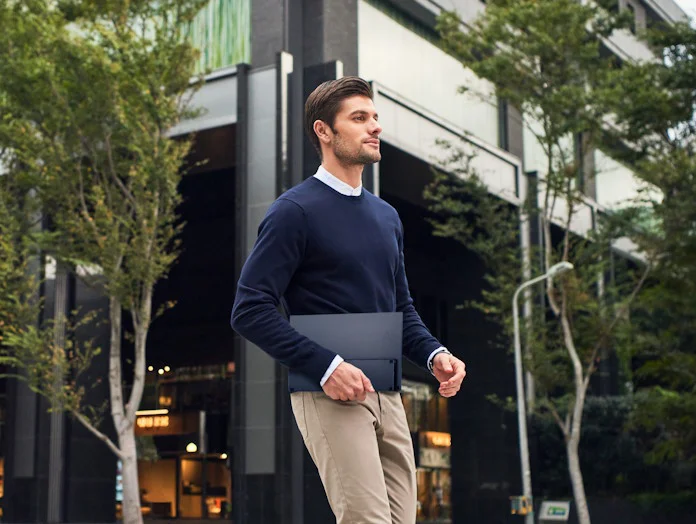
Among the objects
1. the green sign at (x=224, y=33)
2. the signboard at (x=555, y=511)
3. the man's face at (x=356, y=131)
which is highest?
the green sign at (x=224, y=33)

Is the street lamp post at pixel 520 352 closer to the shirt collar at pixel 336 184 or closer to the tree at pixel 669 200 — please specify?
the tree at pixel 669 200

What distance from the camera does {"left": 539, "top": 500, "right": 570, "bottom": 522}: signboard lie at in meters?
26.8

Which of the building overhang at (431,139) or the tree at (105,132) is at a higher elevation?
the building overhang at (431,139)

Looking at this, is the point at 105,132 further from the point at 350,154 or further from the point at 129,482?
the point at 350,154

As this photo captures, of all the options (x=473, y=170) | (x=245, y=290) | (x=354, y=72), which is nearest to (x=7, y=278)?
(x=354, y=72)

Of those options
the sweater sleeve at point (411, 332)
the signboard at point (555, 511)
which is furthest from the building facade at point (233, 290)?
the sweater sleeve at point (411, 332)

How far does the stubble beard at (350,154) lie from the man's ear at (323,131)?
0.03m

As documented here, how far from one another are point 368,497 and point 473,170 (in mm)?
23491

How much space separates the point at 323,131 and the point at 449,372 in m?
0.80

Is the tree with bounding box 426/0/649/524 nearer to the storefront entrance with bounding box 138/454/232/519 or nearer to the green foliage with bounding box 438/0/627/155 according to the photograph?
the green foliage with bounding box 438/0/627/155

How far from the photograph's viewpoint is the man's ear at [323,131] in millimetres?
3156

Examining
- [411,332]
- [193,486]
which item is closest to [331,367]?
[411,332]

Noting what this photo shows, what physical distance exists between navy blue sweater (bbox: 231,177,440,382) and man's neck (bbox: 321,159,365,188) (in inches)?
1.9

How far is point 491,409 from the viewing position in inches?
1297
